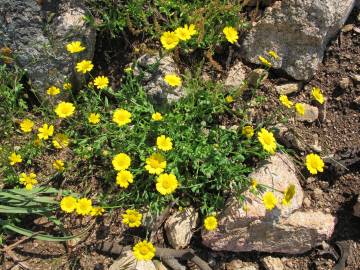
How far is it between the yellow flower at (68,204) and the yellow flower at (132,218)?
442 millimetres

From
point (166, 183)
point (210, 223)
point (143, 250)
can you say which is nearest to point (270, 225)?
point (210, 223)

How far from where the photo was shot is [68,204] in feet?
11.8

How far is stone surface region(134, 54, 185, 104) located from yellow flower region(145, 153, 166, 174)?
0.67 m

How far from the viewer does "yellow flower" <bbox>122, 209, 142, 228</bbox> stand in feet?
11.4

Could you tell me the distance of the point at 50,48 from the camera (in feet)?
13.3

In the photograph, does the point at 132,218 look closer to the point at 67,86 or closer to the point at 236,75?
the point at 67,86

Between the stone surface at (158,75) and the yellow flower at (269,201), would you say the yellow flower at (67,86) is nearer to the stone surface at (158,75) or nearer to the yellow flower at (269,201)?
the stone surface at (158,75)

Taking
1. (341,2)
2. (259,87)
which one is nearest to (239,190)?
(259,87)

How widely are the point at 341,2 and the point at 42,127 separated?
307 centimetres

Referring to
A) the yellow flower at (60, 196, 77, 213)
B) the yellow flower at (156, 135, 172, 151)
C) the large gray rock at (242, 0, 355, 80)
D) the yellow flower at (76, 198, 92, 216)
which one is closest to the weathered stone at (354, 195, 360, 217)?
the large gray rock at (242, 0, 355, 80)

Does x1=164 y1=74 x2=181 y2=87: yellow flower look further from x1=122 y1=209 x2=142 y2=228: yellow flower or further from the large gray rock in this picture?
x1=122 y1=209 x2=142 y2=228: yellow flower

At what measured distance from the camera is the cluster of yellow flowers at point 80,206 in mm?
3541

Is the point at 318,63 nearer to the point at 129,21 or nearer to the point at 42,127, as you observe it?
the point at 129,21

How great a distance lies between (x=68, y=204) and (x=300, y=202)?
1.99m
